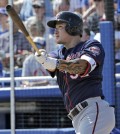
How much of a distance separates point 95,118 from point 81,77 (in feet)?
1.19

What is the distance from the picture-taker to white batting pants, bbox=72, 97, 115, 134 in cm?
412

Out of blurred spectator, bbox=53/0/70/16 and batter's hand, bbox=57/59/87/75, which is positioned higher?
blurred spectator, bbox=53/0/70/16

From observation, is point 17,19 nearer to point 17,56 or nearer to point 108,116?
point 108,116

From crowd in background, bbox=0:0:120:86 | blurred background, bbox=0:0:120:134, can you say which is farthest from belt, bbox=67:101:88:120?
crowd in background, bbox=0:0:120:86

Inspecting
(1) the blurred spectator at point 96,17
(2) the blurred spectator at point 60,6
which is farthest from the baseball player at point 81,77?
(2) the blurred spectator at point 60,6

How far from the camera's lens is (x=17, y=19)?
4035 mm

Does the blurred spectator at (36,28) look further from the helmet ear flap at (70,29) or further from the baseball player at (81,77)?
the helmet ear flap at (70,29)

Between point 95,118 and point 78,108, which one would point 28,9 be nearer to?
point 78,108

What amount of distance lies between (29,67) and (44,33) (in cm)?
51

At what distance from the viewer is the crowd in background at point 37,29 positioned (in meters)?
6.30

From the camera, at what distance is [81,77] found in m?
4.22

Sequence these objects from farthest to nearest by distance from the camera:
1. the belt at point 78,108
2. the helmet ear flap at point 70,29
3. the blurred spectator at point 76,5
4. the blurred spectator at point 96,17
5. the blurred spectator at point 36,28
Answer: the blurred spectator at point 76,5
the blurred spectator at point 36,28
the blurred spectator at point 96,17
the helmet ear flap at point 70,29
the belt at point 78,108

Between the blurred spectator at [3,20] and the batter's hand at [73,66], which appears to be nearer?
the batter's hand at [73,66]

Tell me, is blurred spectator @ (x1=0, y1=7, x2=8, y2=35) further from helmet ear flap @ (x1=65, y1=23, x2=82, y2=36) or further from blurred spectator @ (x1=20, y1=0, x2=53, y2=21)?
helmet ear flap @ (x1=65, y1=23, x2=82, y2=36)
